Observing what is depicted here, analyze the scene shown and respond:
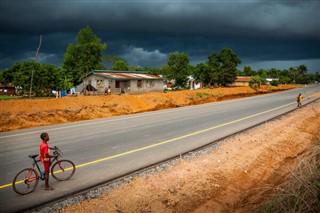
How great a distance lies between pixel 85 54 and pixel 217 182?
6575 cm

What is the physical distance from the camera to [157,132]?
1479 cm

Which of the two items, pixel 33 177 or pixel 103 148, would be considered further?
pixel 103 148

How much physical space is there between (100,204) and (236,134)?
971cm

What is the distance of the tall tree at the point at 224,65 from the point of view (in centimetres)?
6375

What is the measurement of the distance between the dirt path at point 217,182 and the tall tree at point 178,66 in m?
54.8

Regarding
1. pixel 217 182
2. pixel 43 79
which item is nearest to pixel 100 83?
pixel 43 79

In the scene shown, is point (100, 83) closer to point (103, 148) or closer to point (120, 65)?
point (103, 148)

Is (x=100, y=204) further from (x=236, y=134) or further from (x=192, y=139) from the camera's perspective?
(x=236, y=134)

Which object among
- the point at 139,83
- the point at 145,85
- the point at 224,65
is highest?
the point at 224,65

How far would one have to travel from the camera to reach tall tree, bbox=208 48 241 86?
6375 centimetres

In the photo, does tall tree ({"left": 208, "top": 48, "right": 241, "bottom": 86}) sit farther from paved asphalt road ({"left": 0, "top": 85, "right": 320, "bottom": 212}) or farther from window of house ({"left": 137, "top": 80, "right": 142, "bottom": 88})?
paved asphalt road ({"left": 0, "top": 85, "right": 320, "bottom": 212})

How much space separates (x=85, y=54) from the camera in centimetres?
6850

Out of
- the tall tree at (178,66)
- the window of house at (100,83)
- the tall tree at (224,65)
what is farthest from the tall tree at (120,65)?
the window of house at (100,83)

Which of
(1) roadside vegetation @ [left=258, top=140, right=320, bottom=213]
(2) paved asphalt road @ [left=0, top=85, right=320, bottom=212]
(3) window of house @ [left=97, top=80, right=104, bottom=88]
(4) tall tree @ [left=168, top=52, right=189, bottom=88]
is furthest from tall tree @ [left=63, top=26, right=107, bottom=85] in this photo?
(1) roadside vegetation @ [left=258, top=140, right=320, bottom=213]
